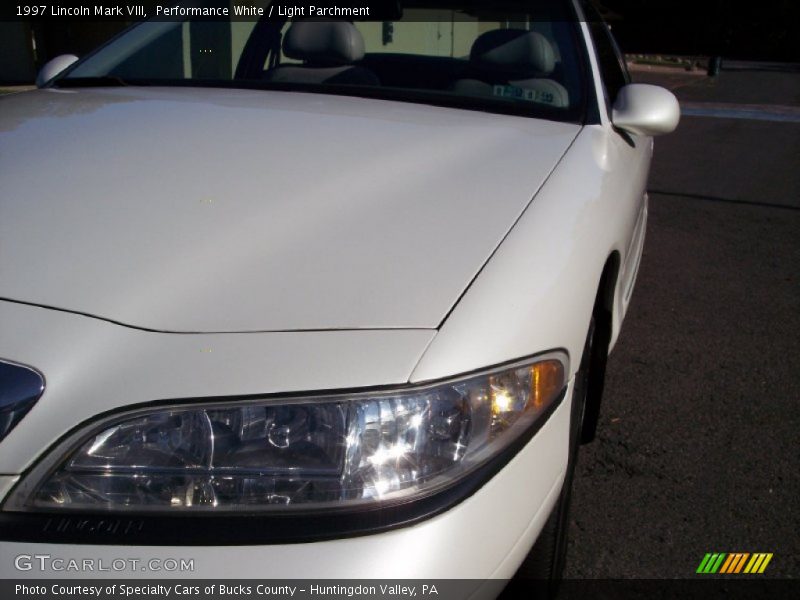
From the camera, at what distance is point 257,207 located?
1742mm

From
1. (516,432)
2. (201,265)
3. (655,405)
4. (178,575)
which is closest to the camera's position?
(178,575)

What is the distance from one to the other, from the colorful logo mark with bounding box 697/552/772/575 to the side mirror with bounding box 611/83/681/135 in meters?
1.31

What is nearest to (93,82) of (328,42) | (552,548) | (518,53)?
(328,42)

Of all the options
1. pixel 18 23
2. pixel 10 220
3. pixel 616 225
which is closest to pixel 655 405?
pixel 616 225

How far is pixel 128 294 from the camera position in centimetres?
142

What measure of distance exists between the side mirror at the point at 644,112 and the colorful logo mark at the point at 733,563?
1.31 metres

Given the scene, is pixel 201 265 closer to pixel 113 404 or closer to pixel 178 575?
pixel 113 404

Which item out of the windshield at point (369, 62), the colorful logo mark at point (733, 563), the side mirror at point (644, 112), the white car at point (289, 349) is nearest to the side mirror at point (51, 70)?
the windshield at point (369, 62)

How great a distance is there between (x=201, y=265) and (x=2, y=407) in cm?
43

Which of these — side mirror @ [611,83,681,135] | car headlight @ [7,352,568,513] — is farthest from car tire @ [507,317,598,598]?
side mirror @ [611,83,681,135]

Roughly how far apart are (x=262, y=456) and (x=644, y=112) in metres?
1.84

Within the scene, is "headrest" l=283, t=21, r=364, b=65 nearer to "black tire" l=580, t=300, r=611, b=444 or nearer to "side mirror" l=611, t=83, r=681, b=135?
"side mirror" l=611, t=83, r=681, b=135

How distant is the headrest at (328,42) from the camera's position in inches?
121

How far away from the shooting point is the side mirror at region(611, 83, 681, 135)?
103 inches
